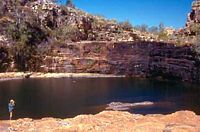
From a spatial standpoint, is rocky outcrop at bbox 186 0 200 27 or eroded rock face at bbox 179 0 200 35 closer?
eroded rock face at bbox 179 0 200 35

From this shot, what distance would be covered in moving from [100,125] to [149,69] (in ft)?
256

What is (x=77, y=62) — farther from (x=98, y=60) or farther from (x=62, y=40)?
(x=62, y=40)

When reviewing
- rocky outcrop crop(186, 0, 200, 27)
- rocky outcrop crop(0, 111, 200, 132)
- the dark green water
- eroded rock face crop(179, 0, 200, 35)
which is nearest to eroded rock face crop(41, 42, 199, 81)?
the dark green water

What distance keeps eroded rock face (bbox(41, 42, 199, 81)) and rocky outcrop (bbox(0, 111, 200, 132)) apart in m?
68.5

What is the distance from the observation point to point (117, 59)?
11844 cm

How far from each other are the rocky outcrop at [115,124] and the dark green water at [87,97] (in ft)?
42.0

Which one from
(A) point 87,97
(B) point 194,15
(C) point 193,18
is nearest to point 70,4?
(C) point 193,18

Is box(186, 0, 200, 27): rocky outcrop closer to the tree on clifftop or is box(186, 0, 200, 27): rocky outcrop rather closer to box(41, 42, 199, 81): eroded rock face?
box(41, 42, 199, 81): eroded rock face

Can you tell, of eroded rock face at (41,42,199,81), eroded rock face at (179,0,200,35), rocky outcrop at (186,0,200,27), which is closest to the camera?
eroded rock face at (41,42,199,81)

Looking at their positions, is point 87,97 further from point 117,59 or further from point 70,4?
point 70,4

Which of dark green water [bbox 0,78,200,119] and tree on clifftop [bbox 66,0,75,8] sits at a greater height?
tree on clifftop [bbox 66,0,75,8]

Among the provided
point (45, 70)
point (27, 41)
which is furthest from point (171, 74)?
point (27, 41)

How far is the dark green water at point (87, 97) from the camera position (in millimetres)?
59769

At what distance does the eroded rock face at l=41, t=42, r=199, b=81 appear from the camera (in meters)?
113
